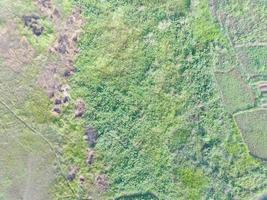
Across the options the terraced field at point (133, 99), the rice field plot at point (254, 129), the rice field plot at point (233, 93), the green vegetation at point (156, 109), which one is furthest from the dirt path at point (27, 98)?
the rice field plot at point (254, 129)

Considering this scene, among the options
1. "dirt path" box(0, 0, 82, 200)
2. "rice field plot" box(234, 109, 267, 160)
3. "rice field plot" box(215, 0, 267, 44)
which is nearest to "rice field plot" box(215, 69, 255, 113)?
"rice field plot" box(234, 109, 267, 160)

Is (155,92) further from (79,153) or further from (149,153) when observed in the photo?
(79,153)

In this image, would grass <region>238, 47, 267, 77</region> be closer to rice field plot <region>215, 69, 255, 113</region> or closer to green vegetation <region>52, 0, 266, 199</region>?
rice field plot <region>215, 69, 255, 113</region>

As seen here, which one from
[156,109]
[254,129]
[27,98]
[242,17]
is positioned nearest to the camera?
[27,98]

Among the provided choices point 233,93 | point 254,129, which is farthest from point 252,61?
point 254,129

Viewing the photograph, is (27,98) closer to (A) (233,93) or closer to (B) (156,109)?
(B) (156,109)
